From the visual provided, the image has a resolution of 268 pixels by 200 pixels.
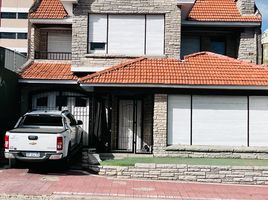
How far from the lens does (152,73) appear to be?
52.2 feet

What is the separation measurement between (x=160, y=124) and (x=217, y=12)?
27.1ft

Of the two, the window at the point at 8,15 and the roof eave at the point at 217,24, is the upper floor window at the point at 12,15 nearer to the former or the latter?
the window at the point at 8,15

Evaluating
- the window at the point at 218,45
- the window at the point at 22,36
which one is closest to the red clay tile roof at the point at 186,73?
the window at the point at 218,45

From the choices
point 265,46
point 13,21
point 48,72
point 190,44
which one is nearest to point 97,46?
point 48,72

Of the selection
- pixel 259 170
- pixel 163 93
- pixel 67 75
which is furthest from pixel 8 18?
pixel 259 170

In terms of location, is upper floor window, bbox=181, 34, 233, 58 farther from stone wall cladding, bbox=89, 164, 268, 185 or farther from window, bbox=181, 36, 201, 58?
stone wall cladding, bbox=89, 164, 268, 185

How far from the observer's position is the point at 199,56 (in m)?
17.5

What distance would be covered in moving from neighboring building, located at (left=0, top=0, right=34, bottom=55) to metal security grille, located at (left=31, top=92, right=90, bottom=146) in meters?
49.9

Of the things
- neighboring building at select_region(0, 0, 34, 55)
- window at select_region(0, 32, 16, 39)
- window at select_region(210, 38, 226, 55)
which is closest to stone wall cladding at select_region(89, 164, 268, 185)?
window at select_region(210, 38, 226, 55)

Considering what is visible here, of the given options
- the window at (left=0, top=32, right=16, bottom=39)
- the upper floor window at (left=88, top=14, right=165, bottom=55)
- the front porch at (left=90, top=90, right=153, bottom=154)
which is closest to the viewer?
the front porch at (left=90, top=90, right=153, bottom=154)

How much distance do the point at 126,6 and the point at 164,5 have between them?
1809mm

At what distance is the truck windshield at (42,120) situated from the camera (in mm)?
14312

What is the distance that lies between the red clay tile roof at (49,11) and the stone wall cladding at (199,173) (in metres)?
10.3

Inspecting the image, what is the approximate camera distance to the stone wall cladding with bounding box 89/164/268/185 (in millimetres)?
12695
